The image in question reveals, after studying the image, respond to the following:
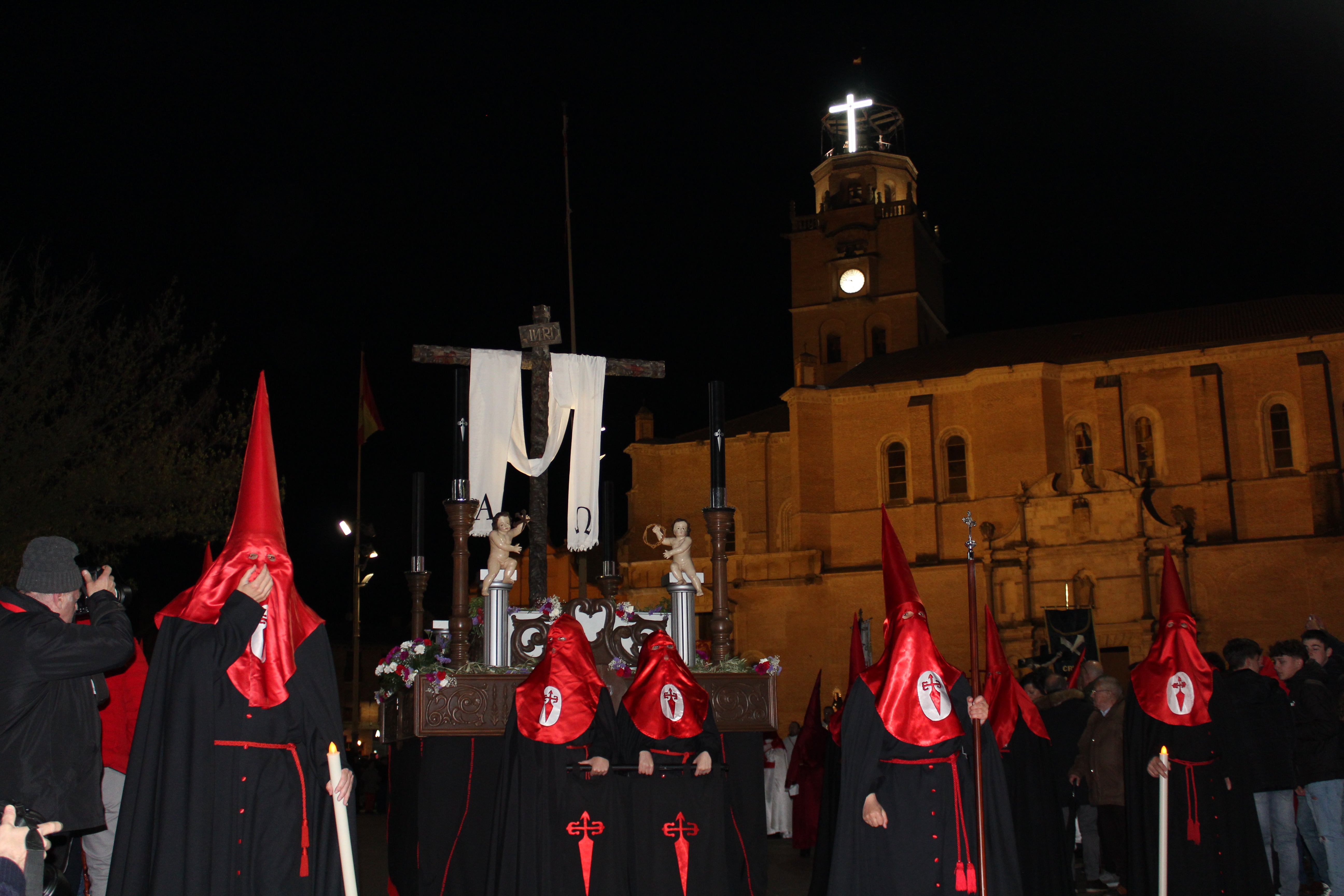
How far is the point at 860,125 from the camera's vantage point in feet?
190

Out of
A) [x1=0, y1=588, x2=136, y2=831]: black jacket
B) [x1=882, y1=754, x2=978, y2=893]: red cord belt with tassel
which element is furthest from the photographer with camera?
[x1=882, y1=754, x2=978, y2=893]: red cord belt with tassel

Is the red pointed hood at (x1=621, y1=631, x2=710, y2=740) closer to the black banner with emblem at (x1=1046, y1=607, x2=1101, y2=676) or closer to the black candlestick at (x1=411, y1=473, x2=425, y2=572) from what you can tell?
the black candlestick at (x1=411, y1=473, x2=425, y2=572)

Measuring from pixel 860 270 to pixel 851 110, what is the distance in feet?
28.8

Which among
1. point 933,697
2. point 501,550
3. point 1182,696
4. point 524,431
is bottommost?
point 1182,696

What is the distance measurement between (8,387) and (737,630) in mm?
30888

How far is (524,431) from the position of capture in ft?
38.7

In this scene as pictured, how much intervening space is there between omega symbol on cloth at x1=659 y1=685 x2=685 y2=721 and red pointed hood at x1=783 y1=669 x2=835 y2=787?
6512 mm

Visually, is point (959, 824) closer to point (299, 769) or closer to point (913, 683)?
point (913, 683)

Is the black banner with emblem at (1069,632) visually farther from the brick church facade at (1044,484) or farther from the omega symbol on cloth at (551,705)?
the omega symbol on cloth at (551,705)

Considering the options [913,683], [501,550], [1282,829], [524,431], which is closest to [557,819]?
[913,683]

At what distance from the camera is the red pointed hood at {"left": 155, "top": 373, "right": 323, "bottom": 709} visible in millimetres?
5598

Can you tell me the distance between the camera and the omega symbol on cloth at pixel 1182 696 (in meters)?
9.16

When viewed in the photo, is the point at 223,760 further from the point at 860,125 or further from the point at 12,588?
the point at 860,125

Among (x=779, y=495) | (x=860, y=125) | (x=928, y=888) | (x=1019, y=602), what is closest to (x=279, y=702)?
(x=928, y=888)
